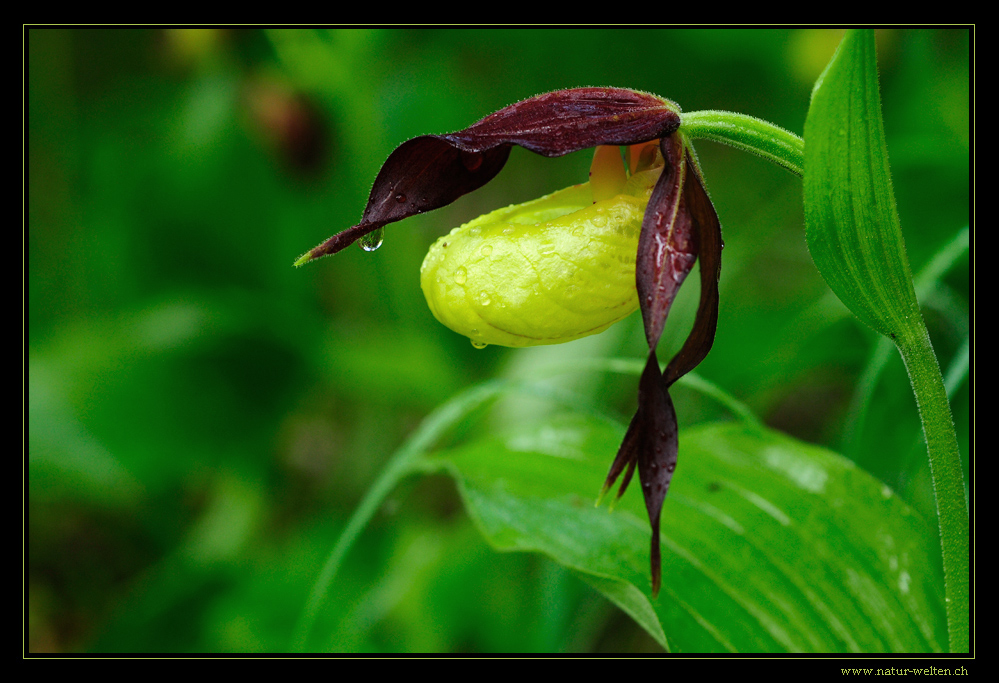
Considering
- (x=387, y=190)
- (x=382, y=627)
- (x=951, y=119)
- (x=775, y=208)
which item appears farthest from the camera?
(x=951, y=119)

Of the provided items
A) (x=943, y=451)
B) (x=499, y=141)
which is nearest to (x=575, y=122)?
(x=499, y=141)

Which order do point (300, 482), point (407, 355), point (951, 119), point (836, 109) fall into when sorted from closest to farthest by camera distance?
1. point (836, 109)
2. point (951, 119)
3. point (407, 355)
4. point (300, 482)

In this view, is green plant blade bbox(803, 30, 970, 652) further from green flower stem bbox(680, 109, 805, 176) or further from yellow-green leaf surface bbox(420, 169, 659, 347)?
yellow-green leaf surface bbox(420, 169, 659, 347)

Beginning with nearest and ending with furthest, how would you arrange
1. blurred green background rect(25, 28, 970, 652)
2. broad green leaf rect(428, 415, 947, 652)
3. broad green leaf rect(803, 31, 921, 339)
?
broad green leaf rect(803, 31, 921, 339) < broad green leaf rect(428, 415, 947, 652) < blurred green background rect(25, 28, 970, 652)

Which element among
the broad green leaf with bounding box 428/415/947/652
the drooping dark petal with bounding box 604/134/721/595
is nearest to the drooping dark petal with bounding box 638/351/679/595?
the drooping dark petal with bounding box 604/134/721/595

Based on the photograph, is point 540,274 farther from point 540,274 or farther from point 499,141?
point 499,141
